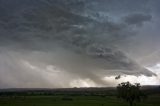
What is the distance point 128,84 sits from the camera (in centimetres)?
10888

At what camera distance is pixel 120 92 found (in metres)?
108

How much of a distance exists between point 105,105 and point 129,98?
11333mm

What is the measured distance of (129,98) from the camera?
10800 centimetres

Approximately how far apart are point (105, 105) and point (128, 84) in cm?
1379

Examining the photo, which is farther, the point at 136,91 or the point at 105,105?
the point at 105,105

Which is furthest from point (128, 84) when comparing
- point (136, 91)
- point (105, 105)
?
point (105, 105)

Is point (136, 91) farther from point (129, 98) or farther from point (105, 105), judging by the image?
point (105, 105)

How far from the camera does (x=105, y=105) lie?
11325 centimetres

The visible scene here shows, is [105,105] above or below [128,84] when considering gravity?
below

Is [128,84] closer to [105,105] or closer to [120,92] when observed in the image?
[120,92]

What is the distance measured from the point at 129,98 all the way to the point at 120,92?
4.40m

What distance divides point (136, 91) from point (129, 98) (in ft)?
14.3

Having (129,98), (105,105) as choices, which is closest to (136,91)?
(129,98)
